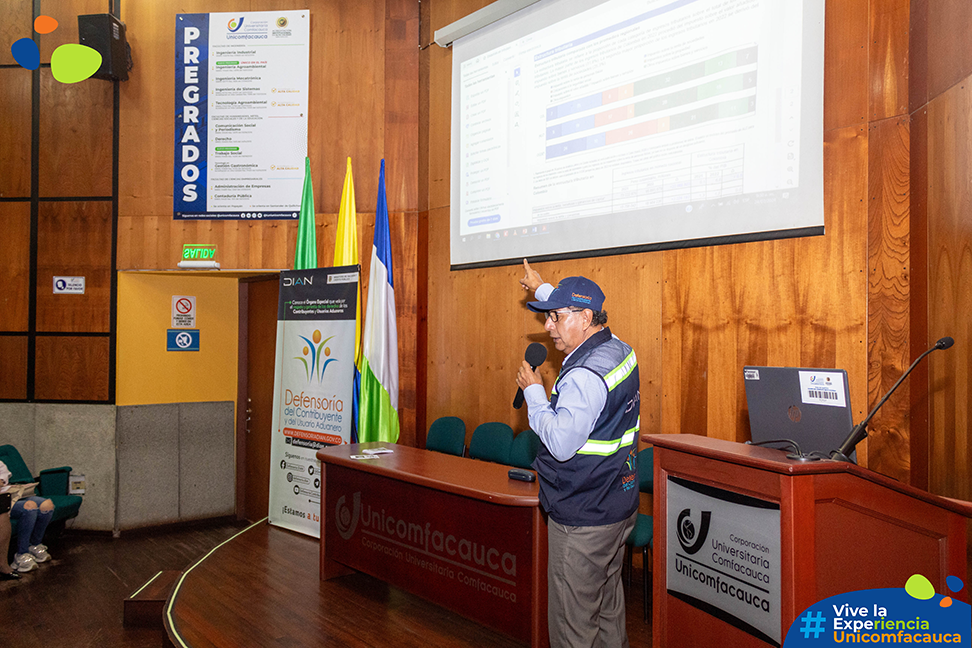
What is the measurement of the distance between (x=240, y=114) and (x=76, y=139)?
1.48 meters

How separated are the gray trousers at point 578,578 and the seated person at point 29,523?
4.11 meters

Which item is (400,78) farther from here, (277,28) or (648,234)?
(648,234)

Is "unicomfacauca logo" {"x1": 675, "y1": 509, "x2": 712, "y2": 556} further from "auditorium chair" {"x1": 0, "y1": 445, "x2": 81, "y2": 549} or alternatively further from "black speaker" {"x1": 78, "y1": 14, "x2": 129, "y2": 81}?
"black speaker" {"x1": 78, "y1": 14, "x2": 129, "y2": 81}

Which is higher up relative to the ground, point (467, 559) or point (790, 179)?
point (790, 179)

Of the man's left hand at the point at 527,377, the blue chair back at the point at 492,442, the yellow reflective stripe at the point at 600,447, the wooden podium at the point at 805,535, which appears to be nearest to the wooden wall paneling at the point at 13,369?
the blue chair back at the point at 492,442

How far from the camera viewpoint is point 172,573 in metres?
4.15

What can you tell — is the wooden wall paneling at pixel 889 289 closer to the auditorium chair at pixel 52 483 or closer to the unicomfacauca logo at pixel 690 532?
the unicomfacauca logo at pixel 690 532

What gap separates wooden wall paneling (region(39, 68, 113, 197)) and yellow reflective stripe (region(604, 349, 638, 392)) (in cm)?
505

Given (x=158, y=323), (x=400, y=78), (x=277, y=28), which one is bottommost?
(x=158, y=323)

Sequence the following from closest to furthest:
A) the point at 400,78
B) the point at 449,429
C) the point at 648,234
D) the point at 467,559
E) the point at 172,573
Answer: the point at 467,559 < the point at 648,234 < the point at 172,573 < the point at 449,429 < the point at 400,78

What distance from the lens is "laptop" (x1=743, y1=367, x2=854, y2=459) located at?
1778mm

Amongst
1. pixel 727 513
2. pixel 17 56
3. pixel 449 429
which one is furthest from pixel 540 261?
pixel 17 56

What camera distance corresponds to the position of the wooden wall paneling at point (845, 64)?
9.74ft

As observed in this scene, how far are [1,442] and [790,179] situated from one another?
20.4 ft
